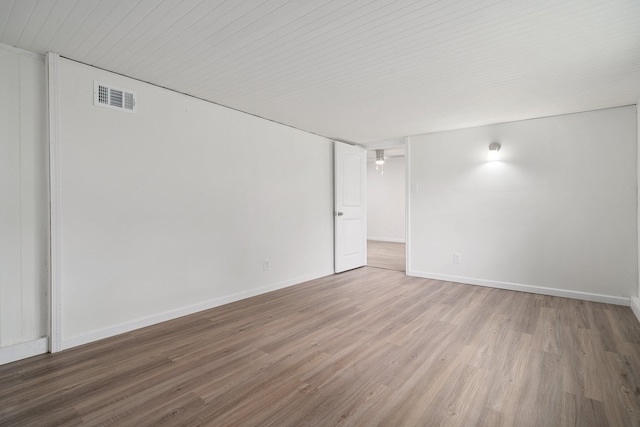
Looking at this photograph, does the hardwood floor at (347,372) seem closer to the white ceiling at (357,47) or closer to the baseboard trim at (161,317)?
the baseboard trim at (161,317)

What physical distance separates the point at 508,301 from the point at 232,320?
321 centimetres

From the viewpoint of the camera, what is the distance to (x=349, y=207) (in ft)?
17.2

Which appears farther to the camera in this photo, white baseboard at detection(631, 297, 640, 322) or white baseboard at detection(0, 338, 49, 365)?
white baseboard at detection(631, 297, 640, 322)

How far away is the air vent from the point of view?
2.51 m

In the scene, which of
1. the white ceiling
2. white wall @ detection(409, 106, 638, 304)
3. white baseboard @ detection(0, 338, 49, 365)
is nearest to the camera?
the white ceiling

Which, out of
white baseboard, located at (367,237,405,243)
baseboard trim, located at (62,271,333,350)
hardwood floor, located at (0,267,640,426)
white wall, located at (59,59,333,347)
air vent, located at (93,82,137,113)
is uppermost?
air vent, located at (93,82,137,113)

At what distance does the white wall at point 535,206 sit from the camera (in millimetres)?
3438

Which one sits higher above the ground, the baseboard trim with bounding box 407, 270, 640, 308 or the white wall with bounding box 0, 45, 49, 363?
the white wall with bounding box 0, 45, 49, 363

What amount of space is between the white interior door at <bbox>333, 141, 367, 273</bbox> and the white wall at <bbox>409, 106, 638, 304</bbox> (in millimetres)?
973

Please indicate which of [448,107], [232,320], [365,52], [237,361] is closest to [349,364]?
[237,361]

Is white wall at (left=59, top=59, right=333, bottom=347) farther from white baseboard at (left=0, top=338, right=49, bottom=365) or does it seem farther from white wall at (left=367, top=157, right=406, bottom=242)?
white wall at (left=367, top=157, right=406, bottom=242)

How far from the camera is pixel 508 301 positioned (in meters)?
3.59

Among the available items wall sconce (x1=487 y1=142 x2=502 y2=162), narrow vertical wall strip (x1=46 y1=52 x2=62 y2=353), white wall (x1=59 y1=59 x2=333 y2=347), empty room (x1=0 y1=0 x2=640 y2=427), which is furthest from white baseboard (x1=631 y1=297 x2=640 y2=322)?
narrow vertical wall strip (x1=46 y1=52 x2=62 y2=353)

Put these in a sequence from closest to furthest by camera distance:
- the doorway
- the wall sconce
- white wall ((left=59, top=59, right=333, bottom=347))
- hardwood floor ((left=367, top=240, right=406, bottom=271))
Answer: white wall ((left=59, top=59, right=333, bottom=347)), the wall sconce, hardwood floor ((left=367, top=240, right=406, bottom=271)), the doorway
